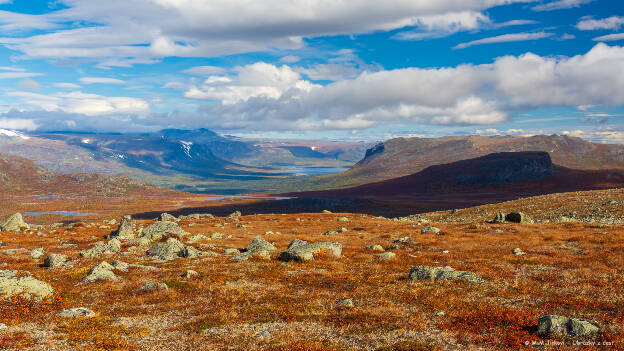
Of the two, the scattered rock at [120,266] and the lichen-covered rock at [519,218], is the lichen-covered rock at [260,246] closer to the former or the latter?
the scattered rock at [120,266]

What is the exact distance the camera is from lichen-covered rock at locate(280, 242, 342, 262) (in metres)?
35.1

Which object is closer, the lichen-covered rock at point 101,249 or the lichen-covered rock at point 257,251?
the lichen-covered rock at point 257,251

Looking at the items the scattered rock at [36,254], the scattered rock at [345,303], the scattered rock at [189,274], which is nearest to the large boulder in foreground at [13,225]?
the scattered rock at [36,254]

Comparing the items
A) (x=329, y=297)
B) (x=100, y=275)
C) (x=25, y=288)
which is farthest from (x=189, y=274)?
(x=329, y=297)

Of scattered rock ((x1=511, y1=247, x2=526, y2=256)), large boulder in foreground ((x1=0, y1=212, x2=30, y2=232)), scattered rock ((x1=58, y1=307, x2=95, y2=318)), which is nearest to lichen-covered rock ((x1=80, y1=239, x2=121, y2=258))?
scattered rock ((x1=58, y1=307, x2=95, y2=318))

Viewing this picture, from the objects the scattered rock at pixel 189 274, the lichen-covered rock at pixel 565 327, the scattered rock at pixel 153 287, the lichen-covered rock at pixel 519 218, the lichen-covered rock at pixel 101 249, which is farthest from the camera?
the lichen-covered rock at pixel 519 218

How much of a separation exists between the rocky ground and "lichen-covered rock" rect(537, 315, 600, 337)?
56mm

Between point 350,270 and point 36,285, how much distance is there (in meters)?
22.7

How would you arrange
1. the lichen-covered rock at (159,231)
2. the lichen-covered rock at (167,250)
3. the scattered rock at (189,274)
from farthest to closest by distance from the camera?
the lichen-covered rock at (159,231)
the lichen-covered rock at (167,250)
the scattered rock at (189,274)

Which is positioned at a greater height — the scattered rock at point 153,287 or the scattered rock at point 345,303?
the scattered rock at point 345,303

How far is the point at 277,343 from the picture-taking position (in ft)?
51.8

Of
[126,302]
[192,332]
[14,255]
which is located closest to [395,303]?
[192,332]

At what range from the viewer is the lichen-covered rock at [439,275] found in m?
25.1

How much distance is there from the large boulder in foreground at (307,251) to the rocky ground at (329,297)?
14 centimetres
